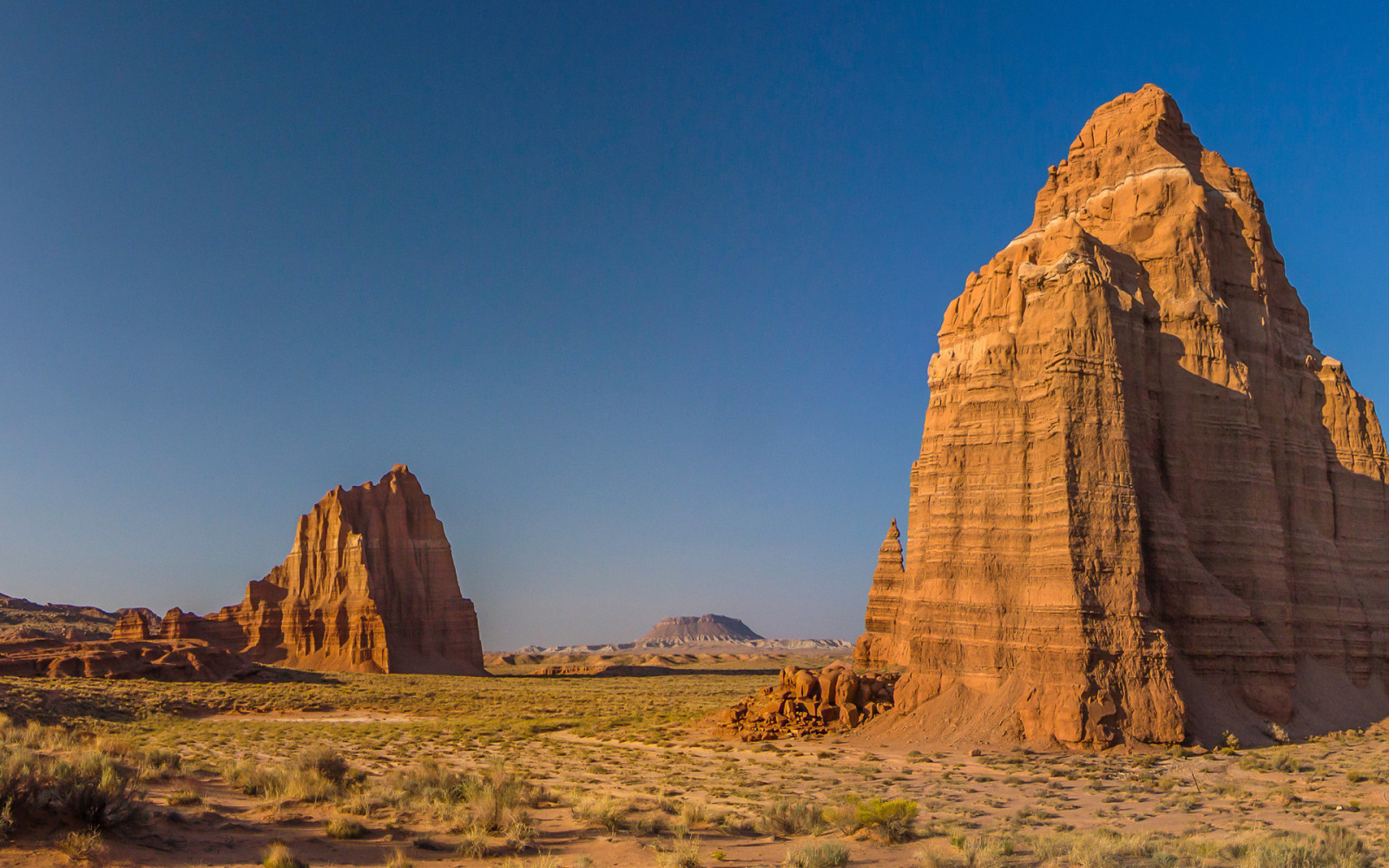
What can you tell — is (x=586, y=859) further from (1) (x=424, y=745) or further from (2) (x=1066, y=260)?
(2) (x=1066, y=260)

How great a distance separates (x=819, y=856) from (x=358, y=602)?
267 ft

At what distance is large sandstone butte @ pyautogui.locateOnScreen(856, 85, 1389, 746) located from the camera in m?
28.4

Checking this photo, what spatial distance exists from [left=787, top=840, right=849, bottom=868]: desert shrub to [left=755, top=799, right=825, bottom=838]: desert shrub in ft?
7.34

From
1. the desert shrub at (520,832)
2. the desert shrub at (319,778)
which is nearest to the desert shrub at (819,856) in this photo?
the desert shrub at (520,832)

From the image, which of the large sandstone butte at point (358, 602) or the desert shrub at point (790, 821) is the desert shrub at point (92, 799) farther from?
the large sandstone butte at point (358, 602)

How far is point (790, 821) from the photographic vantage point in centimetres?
1714

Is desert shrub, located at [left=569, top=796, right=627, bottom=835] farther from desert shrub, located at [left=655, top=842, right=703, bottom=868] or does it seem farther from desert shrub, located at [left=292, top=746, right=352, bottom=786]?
desert shrub, located at [left=292, top=746, right=352, bottom=786]

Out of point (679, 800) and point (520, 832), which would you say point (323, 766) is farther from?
point (679, 800)

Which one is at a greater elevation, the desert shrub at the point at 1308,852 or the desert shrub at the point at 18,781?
the desert shrub at the point at 18,781

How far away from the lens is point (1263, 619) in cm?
3145

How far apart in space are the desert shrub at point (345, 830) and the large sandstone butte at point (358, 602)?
72.9 meters

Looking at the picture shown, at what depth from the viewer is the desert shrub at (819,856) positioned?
13.9m

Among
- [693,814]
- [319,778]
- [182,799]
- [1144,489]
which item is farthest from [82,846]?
[1144,489]

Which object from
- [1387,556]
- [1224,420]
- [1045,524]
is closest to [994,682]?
[1045,524]
